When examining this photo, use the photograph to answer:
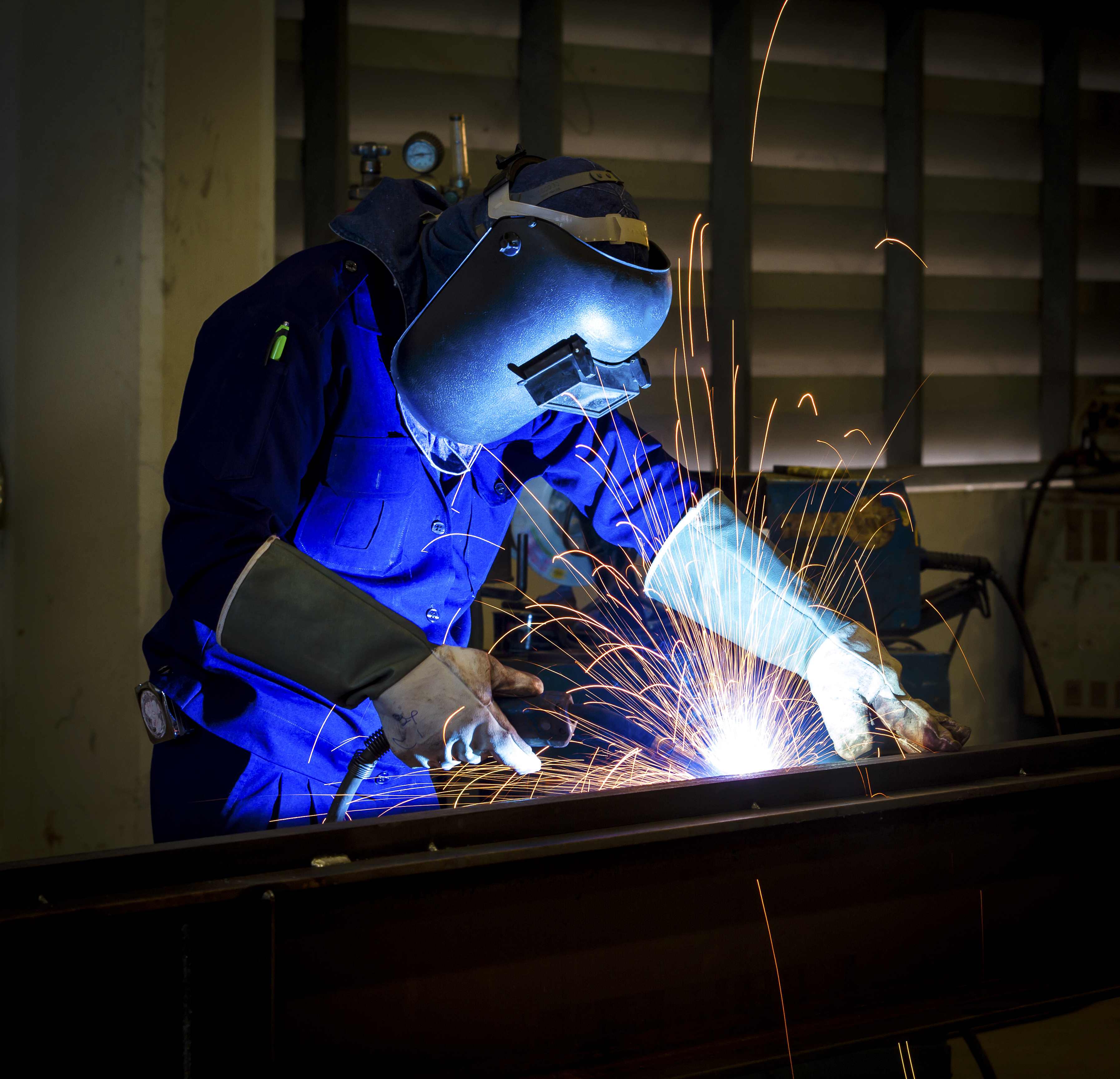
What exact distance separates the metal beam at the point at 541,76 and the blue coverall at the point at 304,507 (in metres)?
2.48

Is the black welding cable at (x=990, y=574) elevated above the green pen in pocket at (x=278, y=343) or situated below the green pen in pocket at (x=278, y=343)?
below

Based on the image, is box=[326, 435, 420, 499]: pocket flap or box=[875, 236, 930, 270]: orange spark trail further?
box=[875, 236, 930, 270]: orange spark trail

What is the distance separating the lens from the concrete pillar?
2.40 metres

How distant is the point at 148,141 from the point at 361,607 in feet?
→ 5.99

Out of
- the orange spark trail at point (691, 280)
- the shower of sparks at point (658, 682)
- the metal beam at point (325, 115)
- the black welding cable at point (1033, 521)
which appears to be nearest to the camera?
the shower of sparks at point (658, 682)

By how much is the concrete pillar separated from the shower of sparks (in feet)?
3.20

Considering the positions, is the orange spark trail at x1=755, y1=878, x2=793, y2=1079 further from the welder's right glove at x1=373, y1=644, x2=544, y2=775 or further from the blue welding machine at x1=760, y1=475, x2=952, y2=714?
the blue welding machine at x1=760, y1=475, x2=952, y2=714

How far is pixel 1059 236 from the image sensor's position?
183 inches

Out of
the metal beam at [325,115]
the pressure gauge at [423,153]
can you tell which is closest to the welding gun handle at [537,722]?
the pressure gauge at [423,153]

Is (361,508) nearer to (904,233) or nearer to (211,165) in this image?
(211,165)

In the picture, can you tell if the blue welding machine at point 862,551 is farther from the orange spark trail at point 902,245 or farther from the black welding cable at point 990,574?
the orange spark trail at point 902,245

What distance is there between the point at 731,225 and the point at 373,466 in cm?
316

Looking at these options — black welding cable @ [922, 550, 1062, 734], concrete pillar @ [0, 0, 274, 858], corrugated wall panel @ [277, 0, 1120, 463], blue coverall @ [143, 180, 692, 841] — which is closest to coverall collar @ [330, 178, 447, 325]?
blue coverall @ [143, 180, 692, 841]

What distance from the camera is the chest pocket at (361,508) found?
1.45m
